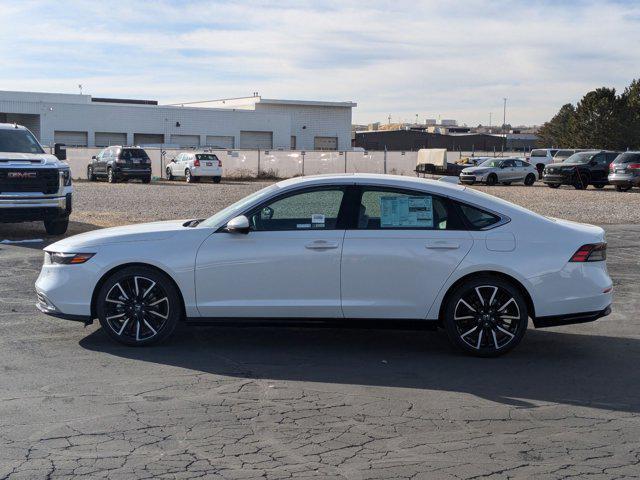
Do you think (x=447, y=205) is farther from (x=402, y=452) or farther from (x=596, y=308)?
(x=402, y=452)

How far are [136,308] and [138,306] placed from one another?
0.09ft

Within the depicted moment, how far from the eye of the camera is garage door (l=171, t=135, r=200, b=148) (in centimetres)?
6794

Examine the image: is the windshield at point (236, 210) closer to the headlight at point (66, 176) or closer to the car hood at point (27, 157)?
the car hood at point (27, 157)

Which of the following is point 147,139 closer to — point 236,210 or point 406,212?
point 236,210

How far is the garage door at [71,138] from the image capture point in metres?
62.7

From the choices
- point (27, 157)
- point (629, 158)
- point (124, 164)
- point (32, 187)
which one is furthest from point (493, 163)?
point (32, 187)

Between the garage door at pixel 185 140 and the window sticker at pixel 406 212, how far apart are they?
6169 cm

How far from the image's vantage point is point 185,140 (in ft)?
225

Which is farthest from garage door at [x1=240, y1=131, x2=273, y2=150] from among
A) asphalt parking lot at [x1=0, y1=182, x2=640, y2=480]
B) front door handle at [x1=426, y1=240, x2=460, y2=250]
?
front door handle at [x1=426, y1=240, x2=460, y2=250]

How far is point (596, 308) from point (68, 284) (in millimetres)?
4690

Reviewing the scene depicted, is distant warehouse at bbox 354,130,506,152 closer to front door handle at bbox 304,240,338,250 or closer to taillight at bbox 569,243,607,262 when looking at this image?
taillight at bbox 569,243,607,262

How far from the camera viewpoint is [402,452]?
5.09 m

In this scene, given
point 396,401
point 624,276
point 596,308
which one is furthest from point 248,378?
point 624,276

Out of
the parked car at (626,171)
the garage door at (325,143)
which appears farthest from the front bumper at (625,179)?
the garage door at (325,143)
